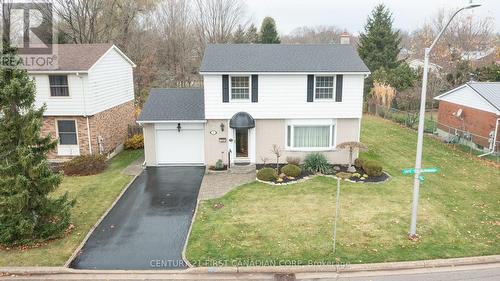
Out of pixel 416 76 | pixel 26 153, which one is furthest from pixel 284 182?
pixel 416 76

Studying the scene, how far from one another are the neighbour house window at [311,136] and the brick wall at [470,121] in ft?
35.0

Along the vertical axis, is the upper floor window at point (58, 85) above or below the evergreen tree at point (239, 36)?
below

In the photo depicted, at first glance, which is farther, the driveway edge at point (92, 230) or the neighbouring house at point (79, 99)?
the neighbouring house at point (79, 99)

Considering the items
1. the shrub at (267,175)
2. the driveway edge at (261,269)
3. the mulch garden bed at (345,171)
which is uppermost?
the shrub at (267,175)

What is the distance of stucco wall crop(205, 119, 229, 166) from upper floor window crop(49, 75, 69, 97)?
26.5 feet

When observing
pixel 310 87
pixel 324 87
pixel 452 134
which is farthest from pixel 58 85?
pixel 452 134

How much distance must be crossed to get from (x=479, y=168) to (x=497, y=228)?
8752mm

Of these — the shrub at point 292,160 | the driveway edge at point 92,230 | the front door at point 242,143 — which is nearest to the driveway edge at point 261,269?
the driveway edge at point 92,230

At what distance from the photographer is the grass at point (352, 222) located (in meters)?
11.6

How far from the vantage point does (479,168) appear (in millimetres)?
20953

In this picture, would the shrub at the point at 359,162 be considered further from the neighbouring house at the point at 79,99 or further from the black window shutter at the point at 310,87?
the neighbouring house at the point at 79,99

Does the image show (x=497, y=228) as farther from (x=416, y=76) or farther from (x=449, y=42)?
(x=449, y=42)

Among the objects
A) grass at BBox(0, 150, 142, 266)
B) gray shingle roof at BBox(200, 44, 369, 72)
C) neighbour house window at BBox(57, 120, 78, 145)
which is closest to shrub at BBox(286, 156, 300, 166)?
gray shingle roof at BBox(200, 44, 369, 72)

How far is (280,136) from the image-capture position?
67.5ft
